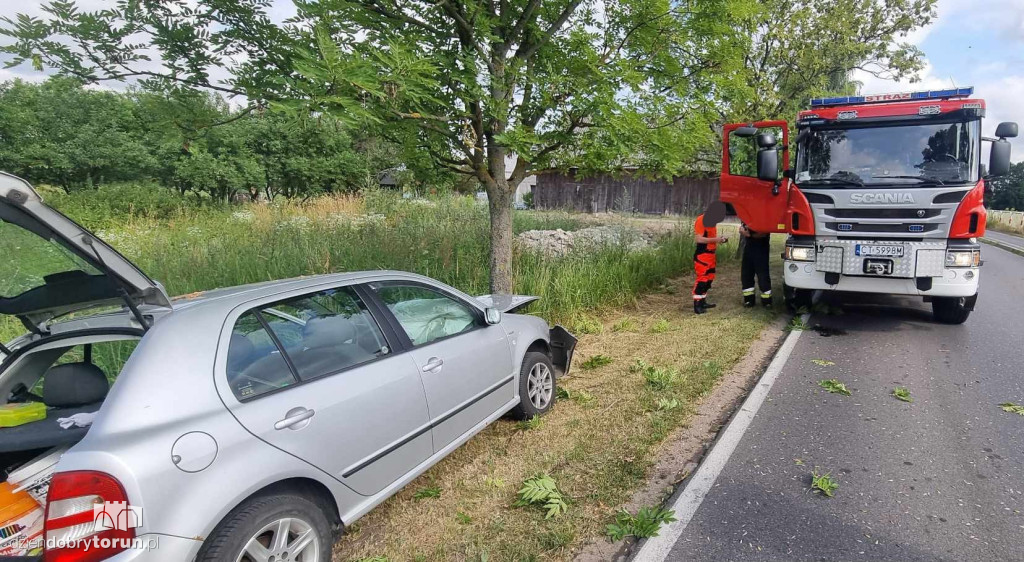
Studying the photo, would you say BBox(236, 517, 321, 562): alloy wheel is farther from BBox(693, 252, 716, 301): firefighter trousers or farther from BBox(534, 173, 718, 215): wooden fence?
BBox(534, 173, 718, 215): wooden fence

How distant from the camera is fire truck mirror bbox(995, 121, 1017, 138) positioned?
641 cm

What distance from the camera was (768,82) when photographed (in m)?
11.2

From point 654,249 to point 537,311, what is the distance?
4.81 meters

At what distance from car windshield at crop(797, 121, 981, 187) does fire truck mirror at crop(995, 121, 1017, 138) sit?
0.28 metres

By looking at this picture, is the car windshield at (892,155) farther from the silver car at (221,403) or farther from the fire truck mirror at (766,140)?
the silver car at (221,403)

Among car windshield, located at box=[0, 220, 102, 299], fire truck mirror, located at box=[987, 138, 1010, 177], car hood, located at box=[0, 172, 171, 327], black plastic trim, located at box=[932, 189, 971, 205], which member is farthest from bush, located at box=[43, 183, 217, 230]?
fire truck mirror, located at box=[987, 138, 1010, 177]

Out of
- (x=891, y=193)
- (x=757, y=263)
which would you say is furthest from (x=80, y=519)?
(x=757, y=263)

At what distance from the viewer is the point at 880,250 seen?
21.7 feet

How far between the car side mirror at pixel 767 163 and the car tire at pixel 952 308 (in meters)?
2.92

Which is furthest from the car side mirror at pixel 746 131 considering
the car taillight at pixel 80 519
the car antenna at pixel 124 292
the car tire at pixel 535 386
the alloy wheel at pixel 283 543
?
the car taillight at pixel 80 519

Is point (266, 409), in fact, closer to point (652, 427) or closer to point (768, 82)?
point (652, 427)

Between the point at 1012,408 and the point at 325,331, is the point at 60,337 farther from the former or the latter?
the point at 1012,408

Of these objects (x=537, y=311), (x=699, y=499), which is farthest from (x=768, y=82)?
(x=699, y=499)

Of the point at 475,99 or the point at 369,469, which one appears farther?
the point at 475,99
